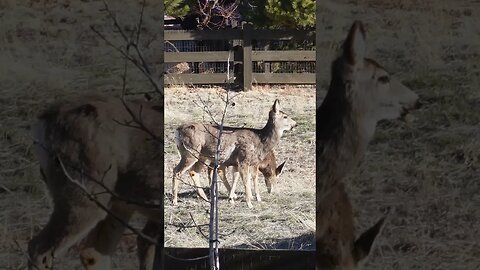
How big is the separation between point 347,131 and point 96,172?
91cm

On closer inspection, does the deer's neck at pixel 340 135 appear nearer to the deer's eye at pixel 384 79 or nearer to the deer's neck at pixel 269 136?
the deer's eye at pixel 384 79

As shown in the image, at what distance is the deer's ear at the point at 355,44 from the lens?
2.78 meters

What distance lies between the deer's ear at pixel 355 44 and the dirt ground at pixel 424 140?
0.02m

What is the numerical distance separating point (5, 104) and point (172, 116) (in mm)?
6009

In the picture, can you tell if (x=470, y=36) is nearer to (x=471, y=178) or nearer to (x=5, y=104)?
(x=471, y=178)

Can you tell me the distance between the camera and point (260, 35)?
905 centimetres

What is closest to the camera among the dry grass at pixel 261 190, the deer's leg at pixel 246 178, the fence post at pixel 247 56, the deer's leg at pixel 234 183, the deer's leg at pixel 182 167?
the deer's leg at pixel 182 167

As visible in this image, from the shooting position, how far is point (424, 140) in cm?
283

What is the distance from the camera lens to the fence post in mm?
8984

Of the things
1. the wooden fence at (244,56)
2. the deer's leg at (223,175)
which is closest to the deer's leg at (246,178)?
the deer's leg at (223,175)

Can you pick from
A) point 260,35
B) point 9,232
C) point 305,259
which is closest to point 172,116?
point 260,35

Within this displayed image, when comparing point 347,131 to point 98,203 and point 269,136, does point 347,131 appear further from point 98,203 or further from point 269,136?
point 269,136

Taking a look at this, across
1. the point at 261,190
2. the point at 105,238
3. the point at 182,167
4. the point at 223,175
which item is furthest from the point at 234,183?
the point at 105,238

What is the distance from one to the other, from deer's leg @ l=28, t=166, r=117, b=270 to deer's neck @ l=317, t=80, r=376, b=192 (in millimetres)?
759
